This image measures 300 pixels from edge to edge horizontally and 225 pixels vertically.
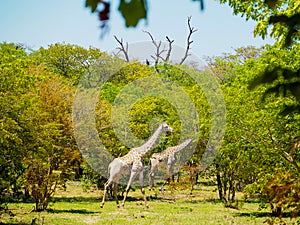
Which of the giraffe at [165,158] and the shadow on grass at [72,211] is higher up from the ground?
the giraffe at [165,158]

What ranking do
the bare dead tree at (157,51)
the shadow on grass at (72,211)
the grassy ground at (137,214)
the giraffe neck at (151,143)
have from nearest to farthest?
the grassy ground at (137,214), the shadow on grass at (72,211), the giraffe neck at (151,143), the bare dead tree at (157,51)

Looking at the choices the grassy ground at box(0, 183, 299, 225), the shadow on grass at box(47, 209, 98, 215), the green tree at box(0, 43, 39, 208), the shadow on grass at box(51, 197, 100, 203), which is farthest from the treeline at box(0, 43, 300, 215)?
the shadow on grass at box(51, 197, 100, 203)

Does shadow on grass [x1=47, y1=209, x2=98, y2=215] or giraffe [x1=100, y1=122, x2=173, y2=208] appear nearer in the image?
shadow on grass [x1=47, y1=209, x2=98, y2=215]

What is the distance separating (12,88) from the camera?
34.6 ft

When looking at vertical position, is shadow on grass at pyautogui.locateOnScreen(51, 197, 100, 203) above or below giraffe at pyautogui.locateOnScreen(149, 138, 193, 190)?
below

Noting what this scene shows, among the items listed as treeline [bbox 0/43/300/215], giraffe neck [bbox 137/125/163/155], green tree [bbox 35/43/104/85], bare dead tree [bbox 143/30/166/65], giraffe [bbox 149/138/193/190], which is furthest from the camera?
green tree [bbox 35/43/104/85]

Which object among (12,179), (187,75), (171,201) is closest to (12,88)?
(12,179)

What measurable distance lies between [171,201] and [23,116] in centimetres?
900

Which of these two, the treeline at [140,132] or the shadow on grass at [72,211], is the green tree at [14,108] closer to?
the treeline at [140,132]

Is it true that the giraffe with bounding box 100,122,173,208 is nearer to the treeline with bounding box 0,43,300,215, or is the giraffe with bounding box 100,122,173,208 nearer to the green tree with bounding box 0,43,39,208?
the treeline with bounding box 0,43,300,215

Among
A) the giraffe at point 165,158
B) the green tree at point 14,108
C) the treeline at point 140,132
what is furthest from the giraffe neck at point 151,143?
the green tree at point 14,108

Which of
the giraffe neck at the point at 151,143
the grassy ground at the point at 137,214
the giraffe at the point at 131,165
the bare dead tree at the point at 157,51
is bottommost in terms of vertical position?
the grassy ground at the point at 137,214

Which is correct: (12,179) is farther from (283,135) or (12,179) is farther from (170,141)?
(170,141)

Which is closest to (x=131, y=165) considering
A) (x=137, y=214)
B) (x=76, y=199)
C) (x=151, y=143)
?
(x=151, y=143)
